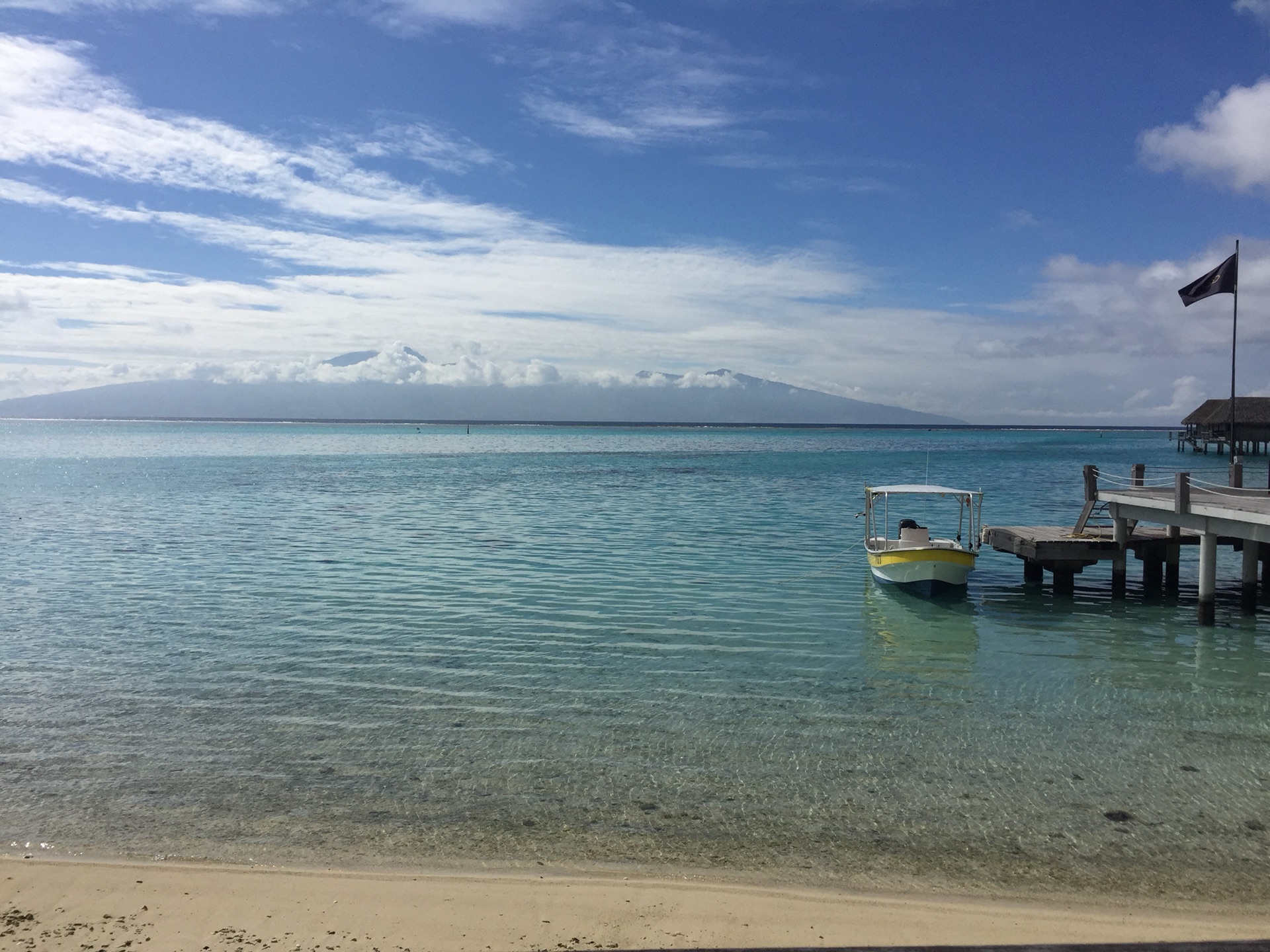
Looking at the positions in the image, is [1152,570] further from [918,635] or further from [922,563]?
[918,635]

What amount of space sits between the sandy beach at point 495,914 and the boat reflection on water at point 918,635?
7834 mm

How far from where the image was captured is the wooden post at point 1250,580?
21078 mm

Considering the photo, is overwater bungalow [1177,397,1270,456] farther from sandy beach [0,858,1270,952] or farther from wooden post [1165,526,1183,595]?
sandy beach [0,858,1270,952]

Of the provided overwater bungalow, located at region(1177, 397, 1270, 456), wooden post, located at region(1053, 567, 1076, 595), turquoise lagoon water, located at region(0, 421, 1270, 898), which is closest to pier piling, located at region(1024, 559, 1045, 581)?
turquoise lagoon water, located at region(0, 421, 1270, 898)

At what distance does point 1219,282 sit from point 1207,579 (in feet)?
35.3

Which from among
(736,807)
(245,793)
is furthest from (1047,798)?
(245,793)

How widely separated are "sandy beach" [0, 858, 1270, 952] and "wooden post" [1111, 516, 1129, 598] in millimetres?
15897

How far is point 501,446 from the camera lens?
149m

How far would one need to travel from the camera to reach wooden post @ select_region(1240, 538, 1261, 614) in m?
21.1

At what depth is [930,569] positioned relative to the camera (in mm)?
22812

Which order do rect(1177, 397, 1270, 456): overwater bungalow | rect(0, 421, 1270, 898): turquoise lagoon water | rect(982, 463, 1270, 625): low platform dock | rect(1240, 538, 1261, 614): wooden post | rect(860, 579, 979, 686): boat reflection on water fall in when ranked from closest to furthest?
rect(0, 421, 1270, 898): turquoise lagoon water → rect(860, 579, 979, 686): boat reflection on water → rect(982, 463, 1270, 625): low platform dock → rect(1240, 538, 1261, 614): wooden post → rect(1177, 397, 1270, 456): overwater bungalow

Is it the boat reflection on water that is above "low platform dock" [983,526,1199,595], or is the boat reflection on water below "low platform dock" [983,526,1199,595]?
below

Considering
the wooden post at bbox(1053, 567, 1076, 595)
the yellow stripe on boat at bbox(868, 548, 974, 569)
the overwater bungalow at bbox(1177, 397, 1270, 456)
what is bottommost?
the wooden post at bbox(1053, 567, 1076, 595)

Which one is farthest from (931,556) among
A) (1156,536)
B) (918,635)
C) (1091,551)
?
(1156,536)
